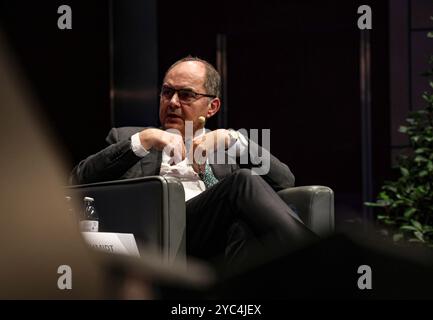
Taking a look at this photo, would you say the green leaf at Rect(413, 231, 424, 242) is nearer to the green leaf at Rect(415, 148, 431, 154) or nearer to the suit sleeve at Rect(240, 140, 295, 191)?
the green leaf at Rect(415, 148, 431, 154)

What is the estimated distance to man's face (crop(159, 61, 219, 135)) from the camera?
2299 millimetres

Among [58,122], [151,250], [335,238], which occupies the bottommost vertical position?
[151,250]

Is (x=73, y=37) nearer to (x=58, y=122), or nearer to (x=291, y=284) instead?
(x=58, y=122)

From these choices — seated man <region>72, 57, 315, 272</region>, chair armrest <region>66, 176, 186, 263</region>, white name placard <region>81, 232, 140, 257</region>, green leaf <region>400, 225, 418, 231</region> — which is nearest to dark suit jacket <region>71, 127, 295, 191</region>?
seated man <region>72, 57, 315, 272</region>

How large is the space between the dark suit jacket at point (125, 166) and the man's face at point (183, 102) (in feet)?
0.41

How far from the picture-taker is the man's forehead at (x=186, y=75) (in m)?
2.35

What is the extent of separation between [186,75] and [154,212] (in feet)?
2.37

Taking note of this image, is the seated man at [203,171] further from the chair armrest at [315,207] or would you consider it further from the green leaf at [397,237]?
the green leaf at [397,237]

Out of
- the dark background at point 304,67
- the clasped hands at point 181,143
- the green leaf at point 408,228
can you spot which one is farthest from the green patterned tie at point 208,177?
the dark background at point 304,67

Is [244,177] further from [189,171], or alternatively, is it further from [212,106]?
[212,106]

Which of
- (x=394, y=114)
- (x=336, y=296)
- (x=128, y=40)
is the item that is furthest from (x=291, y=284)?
(x=394, y=114)

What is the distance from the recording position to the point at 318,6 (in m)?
4.98
